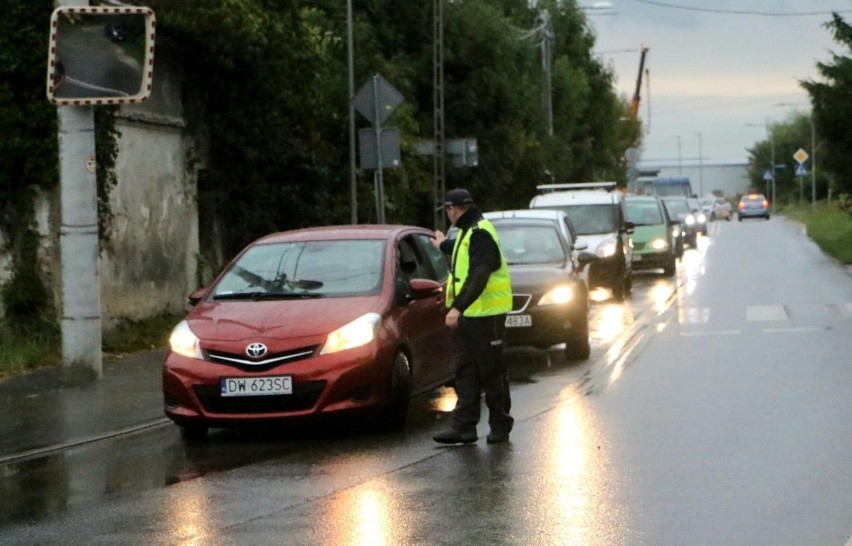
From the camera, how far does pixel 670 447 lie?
36.3 ft

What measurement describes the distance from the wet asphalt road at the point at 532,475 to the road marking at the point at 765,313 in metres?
5.30

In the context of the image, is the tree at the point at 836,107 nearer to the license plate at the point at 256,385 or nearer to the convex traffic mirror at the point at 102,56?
the convex traffic mirror at the point at 102,56

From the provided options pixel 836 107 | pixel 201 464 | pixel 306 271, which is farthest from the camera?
pixel 836 107

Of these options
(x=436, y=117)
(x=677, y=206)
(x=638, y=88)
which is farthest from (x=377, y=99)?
(x=638, y=88)

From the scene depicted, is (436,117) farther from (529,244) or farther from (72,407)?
(72,407)

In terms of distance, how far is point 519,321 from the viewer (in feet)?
58.3

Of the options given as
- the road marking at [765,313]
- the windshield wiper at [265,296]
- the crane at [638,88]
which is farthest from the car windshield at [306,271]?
the crane at [638,88]

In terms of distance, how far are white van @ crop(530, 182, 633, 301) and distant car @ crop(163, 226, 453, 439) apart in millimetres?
14105

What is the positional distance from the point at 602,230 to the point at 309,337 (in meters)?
17.2

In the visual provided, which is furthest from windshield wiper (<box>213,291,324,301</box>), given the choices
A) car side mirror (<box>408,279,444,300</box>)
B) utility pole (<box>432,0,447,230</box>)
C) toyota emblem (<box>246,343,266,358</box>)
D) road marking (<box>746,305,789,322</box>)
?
utility pole (<box>432,0,447,230</box>)

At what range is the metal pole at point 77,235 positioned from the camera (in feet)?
52.3

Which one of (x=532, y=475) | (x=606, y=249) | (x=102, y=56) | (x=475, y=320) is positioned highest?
(x=102, y=56)

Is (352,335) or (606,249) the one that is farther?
(606,249)

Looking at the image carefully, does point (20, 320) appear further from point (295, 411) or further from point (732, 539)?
point (732, 539)
